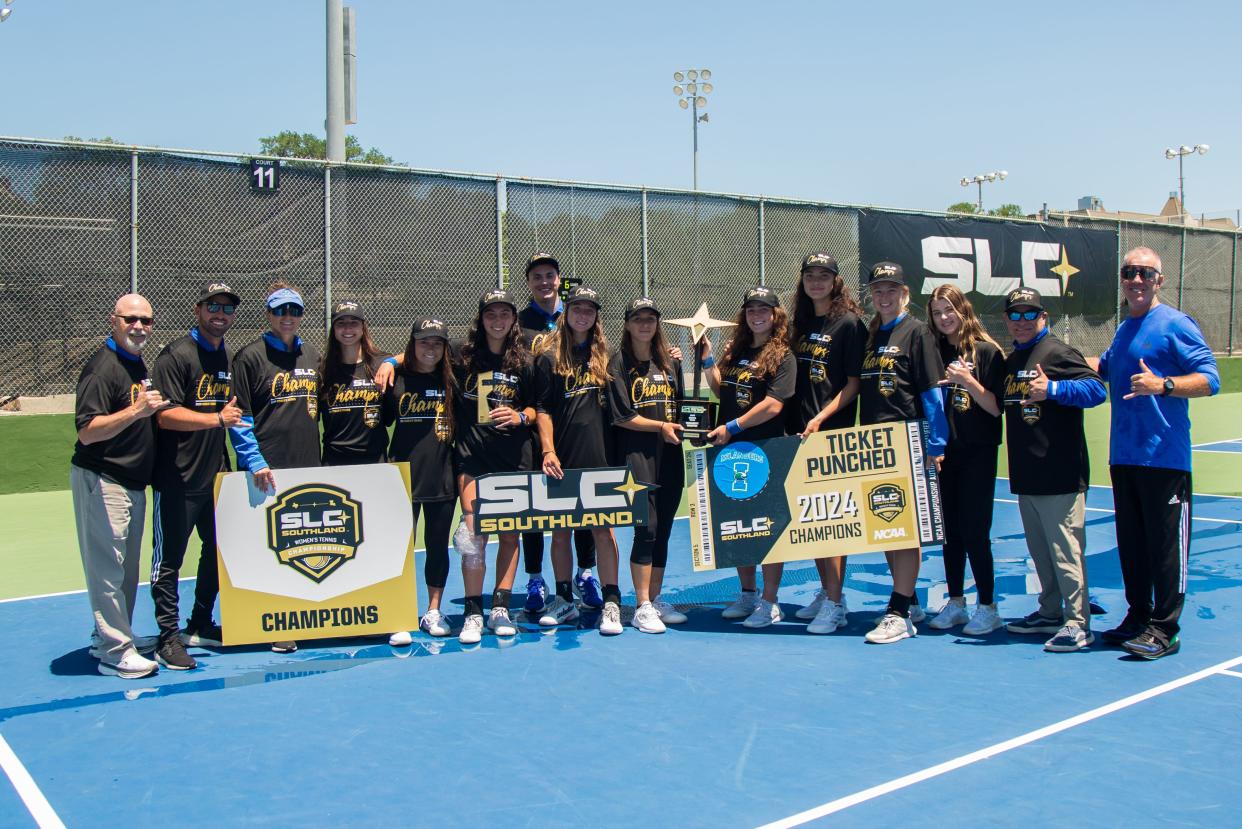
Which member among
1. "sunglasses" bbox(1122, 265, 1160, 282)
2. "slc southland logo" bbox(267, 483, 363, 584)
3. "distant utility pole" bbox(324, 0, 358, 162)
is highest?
"distant utility pole" bbox(324, 0, 358, 162)

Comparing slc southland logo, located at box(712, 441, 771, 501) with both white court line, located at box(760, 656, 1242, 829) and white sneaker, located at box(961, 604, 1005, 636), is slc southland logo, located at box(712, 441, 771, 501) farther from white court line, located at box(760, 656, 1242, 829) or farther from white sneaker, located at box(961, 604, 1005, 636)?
white court line, located at box(760, 656, 1242, 829)

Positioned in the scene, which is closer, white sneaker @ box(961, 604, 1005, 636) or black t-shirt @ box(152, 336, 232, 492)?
black t-shirt @ box(152, 336, 232, 492)

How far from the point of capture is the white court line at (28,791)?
3.67m

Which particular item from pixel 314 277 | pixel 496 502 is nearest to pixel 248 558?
pixel 496 502

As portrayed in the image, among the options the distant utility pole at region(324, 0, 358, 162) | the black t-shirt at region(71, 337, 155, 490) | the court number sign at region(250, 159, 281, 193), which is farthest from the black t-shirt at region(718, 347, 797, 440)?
the distant utility pole at region(324, 0, 358, 162)

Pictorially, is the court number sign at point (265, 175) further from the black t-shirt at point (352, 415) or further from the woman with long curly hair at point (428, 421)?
the woman with long curly hair at point (428, 421)

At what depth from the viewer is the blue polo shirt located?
5.42 m

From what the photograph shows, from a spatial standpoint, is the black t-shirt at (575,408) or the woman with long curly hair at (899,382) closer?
the woman with long curly hair at (899,382)

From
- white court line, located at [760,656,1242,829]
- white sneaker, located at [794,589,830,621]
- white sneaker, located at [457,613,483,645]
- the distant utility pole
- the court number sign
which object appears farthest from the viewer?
the distant utility pole

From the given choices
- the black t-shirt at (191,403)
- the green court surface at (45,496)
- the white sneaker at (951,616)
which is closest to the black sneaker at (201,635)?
the black t-shirt at (191,403)

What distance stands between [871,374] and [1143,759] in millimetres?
2585

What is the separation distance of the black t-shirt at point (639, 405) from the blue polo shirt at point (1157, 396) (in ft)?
8.01

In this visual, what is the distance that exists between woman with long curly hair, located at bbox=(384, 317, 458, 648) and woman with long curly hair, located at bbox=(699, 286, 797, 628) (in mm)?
1575

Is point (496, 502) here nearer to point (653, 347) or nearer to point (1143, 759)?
point (653, 347)
